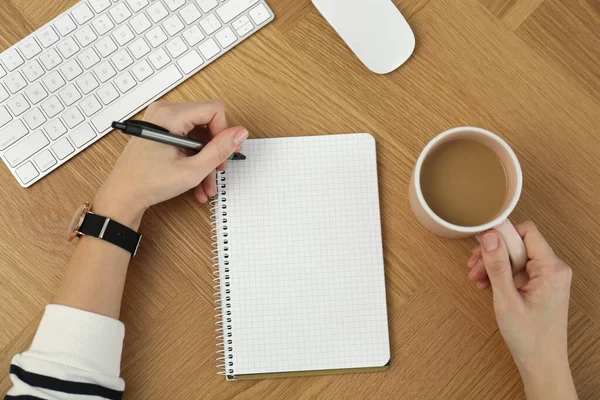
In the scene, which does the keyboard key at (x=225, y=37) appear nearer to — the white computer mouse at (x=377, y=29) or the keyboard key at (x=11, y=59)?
the white computer mouse at (x=377, y=29)

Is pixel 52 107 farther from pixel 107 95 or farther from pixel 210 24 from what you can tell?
pixel 210 24

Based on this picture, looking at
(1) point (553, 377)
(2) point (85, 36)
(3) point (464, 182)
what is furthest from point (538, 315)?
(2) point (85, 36)

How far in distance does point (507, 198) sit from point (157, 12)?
567mm

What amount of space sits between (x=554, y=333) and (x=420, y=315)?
0.58ft

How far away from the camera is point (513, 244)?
722 millimetres

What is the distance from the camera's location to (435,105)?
84 centimetres

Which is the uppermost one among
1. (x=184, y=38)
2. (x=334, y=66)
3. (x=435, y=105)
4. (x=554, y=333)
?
(x=184, y=38)

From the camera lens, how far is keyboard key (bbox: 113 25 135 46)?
2.72 ft

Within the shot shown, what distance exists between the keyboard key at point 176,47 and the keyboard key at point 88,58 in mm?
107

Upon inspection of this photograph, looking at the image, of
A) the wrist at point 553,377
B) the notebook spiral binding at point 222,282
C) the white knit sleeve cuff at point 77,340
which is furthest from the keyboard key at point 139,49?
the wrist at point 553,377

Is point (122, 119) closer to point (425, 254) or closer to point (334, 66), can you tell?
point (334, 66)

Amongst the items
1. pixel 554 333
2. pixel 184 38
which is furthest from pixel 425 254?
pixel 184 38

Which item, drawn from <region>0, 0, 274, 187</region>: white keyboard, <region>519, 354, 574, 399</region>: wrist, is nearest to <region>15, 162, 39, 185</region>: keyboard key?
<region>0, 0, 274, 187</region>: white keyboard

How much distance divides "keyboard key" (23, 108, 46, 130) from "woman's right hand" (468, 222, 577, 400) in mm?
652
